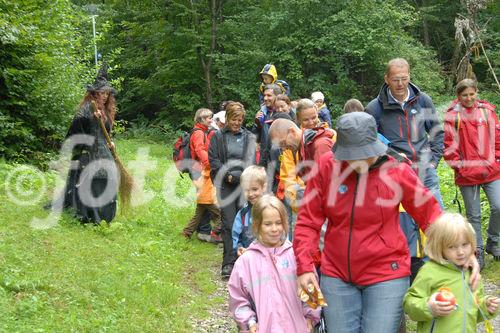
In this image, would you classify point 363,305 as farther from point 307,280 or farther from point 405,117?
point 405,117

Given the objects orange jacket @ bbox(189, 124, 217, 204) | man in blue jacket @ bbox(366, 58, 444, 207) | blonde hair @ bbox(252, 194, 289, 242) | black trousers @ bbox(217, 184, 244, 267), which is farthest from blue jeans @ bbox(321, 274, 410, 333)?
orange jacket @ bbox(189, 124, 217, 204)

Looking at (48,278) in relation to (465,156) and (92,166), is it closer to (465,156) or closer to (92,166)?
(92,166)

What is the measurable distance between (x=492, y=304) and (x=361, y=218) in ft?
2.95

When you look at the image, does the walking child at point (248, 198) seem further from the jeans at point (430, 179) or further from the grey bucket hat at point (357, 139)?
the grey bucket hat at point (357, 139)

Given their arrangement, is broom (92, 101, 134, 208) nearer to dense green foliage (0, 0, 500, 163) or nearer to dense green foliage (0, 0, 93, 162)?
dense green foliage (0, 0, 93, 162)

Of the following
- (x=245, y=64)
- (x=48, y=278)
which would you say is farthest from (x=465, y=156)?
(x=245, y=64)

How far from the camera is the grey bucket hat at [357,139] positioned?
384 cm

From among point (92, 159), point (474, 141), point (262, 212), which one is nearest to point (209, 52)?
point (92, 159)

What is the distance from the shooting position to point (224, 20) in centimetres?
3123

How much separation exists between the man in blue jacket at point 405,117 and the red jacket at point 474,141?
158 centimetres

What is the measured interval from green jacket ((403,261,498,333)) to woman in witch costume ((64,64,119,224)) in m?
6.01

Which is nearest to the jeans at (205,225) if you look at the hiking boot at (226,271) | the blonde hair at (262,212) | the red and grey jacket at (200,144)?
the red and grey jacket at (200,144)

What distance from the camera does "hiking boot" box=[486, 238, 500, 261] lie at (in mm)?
7727

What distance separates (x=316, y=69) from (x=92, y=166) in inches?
761
